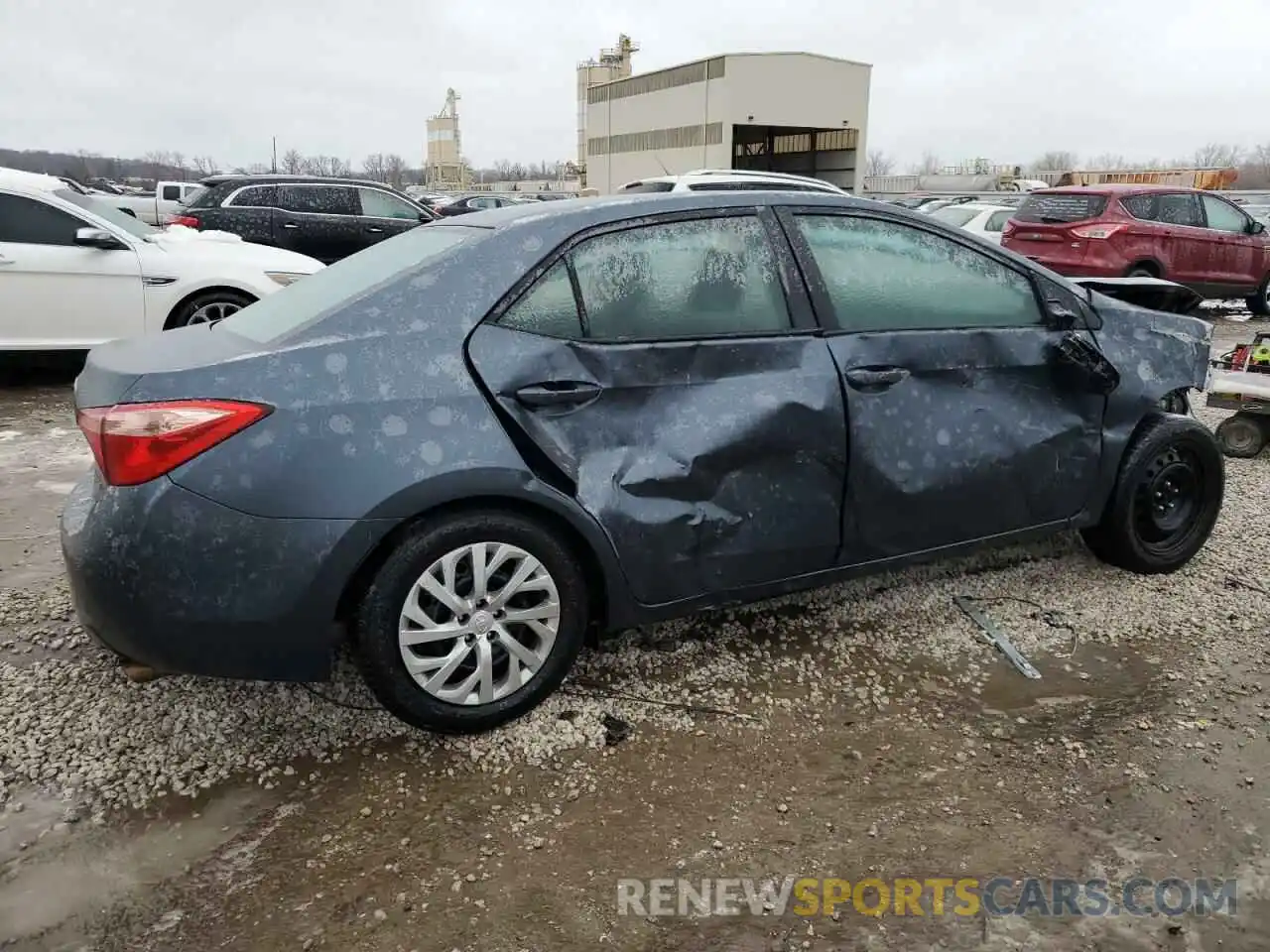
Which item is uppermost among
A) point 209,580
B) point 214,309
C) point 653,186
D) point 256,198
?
point 653,186

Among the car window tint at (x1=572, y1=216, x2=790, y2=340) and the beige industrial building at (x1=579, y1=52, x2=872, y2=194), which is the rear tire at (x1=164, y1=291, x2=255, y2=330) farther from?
the beige industrial building at (x1=579, y1=52, x2=872, y2=194)

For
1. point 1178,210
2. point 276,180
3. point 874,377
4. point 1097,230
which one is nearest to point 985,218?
point 1178,210

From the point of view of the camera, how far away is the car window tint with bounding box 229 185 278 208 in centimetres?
1205

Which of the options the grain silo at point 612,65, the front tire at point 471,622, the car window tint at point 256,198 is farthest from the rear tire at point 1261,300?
the grain silo at point 612,65

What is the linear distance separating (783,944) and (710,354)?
1610mm

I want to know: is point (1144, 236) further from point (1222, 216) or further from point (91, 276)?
point (91, 276)

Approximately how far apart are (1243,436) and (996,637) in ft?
11.3

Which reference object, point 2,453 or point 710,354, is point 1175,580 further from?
point 2,453

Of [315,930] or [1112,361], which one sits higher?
[1112,361]

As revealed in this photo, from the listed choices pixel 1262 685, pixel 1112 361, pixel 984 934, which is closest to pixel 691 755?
pixel 984 934

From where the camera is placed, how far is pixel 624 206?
9.95ft

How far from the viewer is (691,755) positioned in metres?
2.77

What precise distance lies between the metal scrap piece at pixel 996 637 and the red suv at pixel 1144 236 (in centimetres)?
872

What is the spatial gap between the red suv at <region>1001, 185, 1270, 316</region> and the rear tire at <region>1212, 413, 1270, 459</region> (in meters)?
5.71
